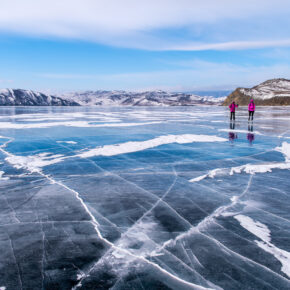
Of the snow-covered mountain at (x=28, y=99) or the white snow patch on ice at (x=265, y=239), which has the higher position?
the snow-covered mountain at (x=28, y=99)

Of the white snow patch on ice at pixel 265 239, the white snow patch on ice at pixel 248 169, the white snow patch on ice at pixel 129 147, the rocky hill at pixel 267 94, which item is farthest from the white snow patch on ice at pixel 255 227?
the rocky hill at pixel 267 94

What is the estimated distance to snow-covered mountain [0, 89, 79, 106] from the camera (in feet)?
469

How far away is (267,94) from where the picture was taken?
120 metres

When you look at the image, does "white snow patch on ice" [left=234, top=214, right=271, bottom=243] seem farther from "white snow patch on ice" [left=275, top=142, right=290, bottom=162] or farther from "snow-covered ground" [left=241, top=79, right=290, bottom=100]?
"snow-covered ground" [left=241, top=79, right=290, bottom=100]

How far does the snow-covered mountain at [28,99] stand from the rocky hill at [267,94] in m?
92.9

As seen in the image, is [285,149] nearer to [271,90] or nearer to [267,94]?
[267,94]

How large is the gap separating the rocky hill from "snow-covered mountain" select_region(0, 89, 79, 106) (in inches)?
3658

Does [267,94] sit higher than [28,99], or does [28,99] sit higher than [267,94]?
[267,94]

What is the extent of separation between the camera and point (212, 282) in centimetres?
222

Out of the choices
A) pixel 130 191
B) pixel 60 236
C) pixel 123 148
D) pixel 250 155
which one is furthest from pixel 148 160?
pixel 60 236

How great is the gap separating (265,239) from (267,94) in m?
132

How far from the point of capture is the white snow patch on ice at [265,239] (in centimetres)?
251

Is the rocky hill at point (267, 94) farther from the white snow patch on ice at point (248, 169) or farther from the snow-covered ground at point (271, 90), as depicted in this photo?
the white snow patch on ice at point (248, 169)

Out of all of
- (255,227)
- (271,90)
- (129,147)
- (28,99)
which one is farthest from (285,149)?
(28,99)
